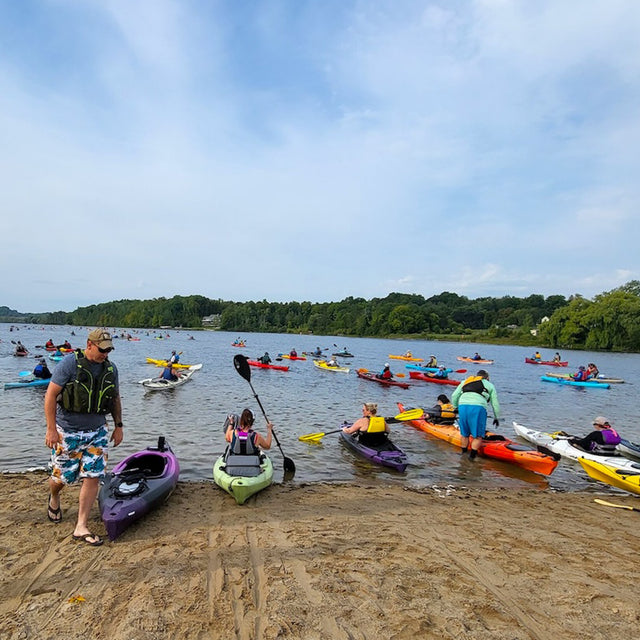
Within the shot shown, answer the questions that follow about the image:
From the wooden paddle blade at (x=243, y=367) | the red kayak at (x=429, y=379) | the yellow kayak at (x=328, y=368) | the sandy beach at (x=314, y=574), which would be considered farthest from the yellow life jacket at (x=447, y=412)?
the yellow kayak at (x=328, y=368)

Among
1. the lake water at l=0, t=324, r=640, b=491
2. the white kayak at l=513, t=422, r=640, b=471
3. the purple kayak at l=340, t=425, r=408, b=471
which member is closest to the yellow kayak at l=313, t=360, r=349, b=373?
the lake water at l=0, t=324, r=640, b=491

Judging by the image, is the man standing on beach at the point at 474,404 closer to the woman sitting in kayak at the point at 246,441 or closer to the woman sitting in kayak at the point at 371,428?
the woman sitting in kayak at the point at 371,428

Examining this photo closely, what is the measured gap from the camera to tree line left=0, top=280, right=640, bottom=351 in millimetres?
69812

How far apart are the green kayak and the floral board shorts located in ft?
7.31

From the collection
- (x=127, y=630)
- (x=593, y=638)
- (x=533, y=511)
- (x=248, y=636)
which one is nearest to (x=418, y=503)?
(x=533, y=511)

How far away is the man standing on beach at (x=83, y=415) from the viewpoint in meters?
4.64

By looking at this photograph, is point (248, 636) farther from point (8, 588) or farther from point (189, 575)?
point (8, 588)

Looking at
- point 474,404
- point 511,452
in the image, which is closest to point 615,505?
point 511,452

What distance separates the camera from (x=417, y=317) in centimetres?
10900

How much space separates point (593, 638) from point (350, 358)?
4284 cm

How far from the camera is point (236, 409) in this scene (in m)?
16.2

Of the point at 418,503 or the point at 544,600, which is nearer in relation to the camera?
the point at 544,600

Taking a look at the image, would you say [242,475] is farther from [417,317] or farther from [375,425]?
[417,317]

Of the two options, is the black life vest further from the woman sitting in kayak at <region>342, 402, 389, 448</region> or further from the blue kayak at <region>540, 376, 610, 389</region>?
the blue kayak at <region>540, 376, 610, 389</region>
